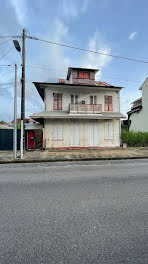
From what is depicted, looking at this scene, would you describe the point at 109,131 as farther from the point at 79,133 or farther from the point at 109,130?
the point at 79,133

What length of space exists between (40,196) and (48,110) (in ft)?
37.0

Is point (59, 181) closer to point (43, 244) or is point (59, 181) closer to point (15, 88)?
point (43, 244)

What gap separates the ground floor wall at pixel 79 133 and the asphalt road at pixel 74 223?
30.4ft

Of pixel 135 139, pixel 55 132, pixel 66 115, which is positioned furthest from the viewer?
pixel 135 139

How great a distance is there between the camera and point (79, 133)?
13742mm

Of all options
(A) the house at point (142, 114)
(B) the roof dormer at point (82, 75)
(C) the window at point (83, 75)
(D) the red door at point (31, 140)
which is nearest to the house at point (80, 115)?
(D) the red door at point (31, 140)

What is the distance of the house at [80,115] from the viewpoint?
13453 mm

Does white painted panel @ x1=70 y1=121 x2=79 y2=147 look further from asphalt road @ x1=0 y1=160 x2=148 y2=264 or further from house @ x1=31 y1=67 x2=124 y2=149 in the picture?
asphalt road @ x1=0 y1=160 x2=148 y2=264

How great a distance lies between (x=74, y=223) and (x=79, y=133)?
1144 centimetres

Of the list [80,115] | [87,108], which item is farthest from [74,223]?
[87,108]

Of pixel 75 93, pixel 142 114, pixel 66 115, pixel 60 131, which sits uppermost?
pixel 75 93

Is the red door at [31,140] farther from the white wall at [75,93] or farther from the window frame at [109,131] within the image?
the window frame at [109,131]

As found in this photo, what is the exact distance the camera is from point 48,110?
1395 centimetres

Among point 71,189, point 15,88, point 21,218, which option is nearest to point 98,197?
point 71,189
